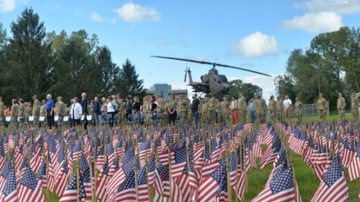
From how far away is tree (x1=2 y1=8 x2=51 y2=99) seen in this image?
6272cm

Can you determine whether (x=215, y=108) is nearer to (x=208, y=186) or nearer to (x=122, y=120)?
(x=122, y=120)

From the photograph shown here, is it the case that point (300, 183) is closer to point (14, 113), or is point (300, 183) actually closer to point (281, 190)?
point (281, 190)

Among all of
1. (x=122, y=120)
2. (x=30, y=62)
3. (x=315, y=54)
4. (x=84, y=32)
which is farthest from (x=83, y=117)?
(x=315, y=54)

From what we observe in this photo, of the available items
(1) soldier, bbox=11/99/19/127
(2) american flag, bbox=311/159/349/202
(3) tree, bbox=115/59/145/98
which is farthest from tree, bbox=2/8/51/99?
(2) american flag, bbox=311/159/349/202

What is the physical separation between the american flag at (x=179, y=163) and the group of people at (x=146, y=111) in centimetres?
1739

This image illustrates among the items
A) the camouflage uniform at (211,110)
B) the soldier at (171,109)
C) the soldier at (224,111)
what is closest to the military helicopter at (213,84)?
the soldier at (224,111)

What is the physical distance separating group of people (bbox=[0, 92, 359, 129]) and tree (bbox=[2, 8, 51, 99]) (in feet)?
92.7

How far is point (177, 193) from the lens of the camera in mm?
8594

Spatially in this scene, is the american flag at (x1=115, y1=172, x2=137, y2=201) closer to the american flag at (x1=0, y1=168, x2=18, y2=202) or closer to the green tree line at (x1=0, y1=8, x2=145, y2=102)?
the american flag at (x1=0, y1=168, x2=18, y2=202)

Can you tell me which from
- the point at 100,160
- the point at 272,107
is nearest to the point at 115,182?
the point at 100,160

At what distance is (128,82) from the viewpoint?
87.3 m

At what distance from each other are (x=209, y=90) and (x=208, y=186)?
35.7 meters

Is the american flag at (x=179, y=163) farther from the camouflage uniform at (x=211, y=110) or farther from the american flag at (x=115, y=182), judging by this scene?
the camouflage uniform at (x=211, y=110)

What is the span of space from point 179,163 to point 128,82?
78619mm
